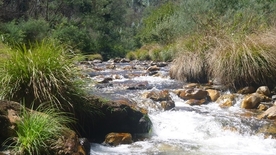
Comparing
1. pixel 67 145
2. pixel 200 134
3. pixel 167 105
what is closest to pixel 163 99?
pixel 167 105

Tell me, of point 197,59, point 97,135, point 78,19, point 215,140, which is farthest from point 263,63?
point 78,19

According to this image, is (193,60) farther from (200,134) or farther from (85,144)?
(85,144)

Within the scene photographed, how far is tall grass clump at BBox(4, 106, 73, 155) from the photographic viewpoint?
3.75 metres

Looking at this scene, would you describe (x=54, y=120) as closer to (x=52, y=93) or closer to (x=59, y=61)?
(x=52, y=93)

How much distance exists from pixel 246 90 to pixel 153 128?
3.61m

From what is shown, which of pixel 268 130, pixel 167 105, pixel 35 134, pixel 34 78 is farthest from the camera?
pixel 167 105

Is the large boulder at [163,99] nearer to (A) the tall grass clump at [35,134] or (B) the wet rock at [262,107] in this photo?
(B) the wet rock at [262,107]

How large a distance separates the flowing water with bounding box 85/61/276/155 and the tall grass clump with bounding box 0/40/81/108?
1165mm

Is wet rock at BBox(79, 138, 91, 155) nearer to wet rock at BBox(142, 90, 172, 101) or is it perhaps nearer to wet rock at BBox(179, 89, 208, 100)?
wet rock at BBox(142, 90, 172, 101)

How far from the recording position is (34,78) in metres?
4.95

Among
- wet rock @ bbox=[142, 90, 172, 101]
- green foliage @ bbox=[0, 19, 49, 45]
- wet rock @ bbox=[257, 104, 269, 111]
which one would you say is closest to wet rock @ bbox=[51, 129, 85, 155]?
wet rock @ bbox=[142, 90, 172, 101]

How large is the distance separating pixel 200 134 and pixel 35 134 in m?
3.77

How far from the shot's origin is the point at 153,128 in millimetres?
6832

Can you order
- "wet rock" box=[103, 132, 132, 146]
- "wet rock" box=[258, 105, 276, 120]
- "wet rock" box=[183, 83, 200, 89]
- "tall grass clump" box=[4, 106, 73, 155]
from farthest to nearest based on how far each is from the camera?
"wet rock" box=[183, 83, 200, 89], "wet rock" box=[258, 105, 276, 120], "wet rock" box=[103, 132, 132, 146], "tall grass clump" box=[4, 106, 73, 155]
